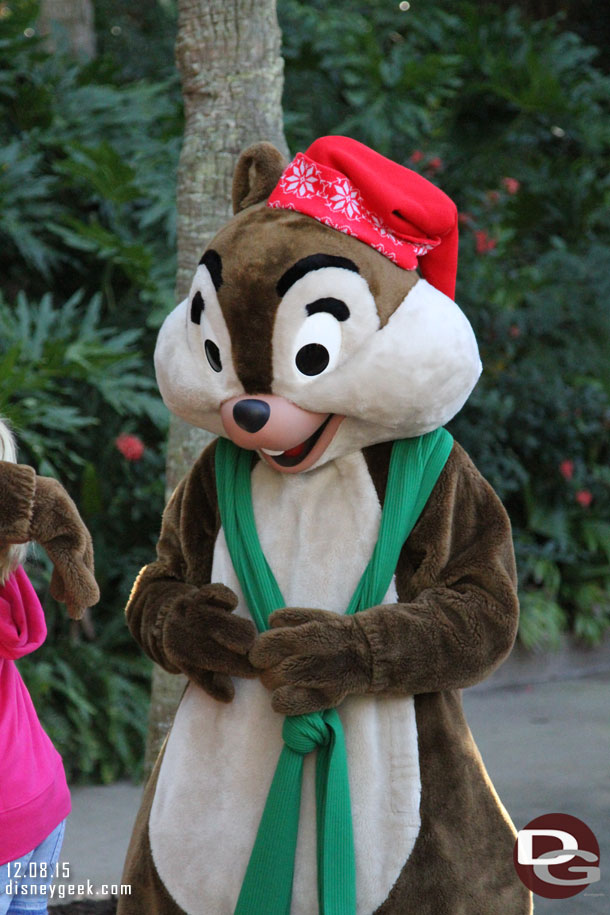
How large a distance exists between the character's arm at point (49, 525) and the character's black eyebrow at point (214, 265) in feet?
1.84

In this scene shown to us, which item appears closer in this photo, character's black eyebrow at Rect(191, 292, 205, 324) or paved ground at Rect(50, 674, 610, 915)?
character's black eyebrow at Rect(191, 292, 205, 324)

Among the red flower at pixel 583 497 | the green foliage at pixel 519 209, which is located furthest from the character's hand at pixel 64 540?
the red flower at pixel 583 497

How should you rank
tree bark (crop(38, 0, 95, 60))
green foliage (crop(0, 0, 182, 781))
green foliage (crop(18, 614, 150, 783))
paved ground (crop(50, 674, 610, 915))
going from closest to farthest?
1. paved ground (crop(50, 674, 610, 915))
2. green foliage (crop(18, 614, 150, 783))
3. green foliage (crop(0, 0, 182, 781))
4. tree bark (crop(38, 0, 95, 60))

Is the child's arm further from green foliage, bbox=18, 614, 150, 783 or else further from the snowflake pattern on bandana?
green foliage, bbox=18, 614, 150, 783

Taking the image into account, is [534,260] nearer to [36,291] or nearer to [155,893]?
[36,291]

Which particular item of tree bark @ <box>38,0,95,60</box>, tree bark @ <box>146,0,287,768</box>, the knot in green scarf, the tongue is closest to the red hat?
the tongue

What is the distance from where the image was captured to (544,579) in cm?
701

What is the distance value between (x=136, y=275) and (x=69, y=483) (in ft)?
3.88

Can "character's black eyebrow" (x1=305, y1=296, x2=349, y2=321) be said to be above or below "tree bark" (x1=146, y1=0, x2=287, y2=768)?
above

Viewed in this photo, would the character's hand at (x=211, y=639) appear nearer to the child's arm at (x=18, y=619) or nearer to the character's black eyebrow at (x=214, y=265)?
the child's arm at (x=18, y=619)

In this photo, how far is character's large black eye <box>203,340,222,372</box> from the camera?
7.77ft

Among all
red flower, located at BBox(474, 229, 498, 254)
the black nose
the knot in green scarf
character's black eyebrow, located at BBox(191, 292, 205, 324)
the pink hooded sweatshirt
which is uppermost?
character's black eyebrow, located at BBox(191, 292, 205, 324)

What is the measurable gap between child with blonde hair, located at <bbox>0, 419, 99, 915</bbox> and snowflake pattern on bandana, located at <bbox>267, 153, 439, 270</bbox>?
81cm

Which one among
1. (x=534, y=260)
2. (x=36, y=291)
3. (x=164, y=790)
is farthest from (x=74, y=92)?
(x=164, y=790)
